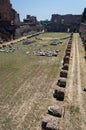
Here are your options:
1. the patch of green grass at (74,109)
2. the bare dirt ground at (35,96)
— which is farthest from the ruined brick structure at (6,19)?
the patch of green grass at (74,109)

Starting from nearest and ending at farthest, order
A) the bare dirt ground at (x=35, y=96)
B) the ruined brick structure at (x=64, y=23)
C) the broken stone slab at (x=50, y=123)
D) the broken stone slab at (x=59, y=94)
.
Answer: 1. the broken stone slab at (x=50, y=123)
2. the bare dirt ground at (x=35, y=96)
3. the broken stone slab at (x=59, y=94)
4. the ruined brick structure at (x=64, y=23)

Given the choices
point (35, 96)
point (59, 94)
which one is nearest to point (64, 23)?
point (35, 96)

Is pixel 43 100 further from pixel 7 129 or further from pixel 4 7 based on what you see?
pixel 4 7

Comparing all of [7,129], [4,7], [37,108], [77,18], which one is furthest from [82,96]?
[77,18]

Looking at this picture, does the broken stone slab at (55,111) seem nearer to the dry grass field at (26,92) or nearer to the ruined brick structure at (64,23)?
the dry grass field at (26,92)

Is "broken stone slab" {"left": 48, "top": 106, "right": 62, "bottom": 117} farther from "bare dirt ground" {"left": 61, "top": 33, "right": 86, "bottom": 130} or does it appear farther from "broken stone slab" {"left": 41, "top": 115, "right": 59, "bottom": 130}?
"broken stone slab" {"left": 41, "top": 115, "right": 59, "bottom": 130}

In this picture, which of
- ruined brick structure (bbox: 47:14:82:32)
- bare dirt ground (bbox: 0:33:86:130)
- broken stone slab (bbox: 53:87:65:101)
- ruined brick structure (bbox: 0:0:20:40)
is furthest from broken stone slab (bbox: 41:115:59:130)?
ruined brick structure (bbox: 47:14:82:32)
